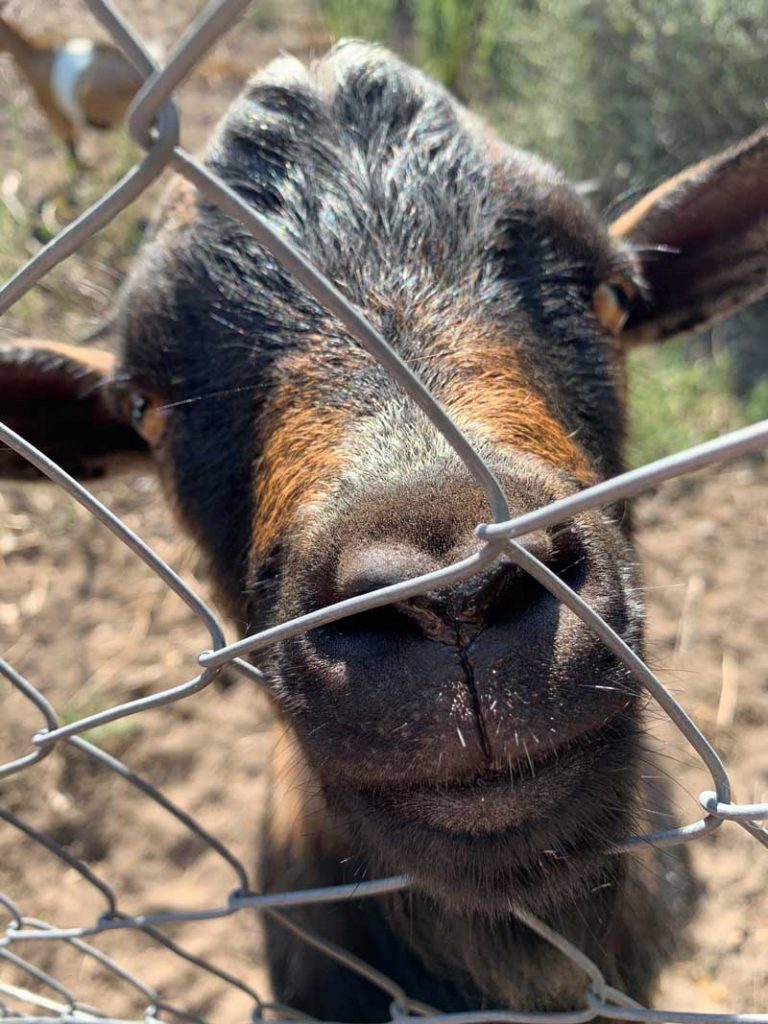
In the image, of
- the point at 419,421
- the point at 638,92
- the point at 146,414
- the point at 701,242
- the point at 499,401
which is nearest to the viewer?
the point at 419,421

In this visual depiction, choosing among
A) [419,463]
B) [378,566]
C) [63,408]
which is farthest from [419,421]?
→ [63,408]

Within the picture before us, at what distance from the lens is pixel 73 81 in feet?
22.9

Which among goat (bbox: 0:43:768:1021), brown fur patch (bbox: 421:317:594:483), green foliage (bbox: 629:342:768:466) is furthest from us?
green foliage (bbox: 629:342:768:466)

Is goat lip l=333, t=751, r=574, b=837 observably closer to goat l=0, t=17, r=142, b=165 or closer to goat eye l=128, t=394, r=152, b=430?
goat eye l=128, t=394, r=152, b=430

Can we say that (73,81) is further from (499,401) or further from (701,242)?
(499,401)

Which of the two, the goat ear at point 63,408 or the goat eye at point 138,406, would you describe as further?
the goat ear at point 63,408

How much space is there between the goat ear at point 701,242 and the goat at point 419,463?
1cm

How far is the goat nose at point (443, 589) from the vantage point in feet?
4.75

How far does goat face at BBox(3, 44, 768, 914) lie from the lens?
153 centimetres

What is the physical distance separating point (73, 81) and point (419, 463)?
6.78 m

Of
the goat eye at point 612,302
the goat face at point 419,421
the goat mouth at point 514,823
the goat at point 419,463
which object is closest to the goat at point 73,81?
the goat at point 419,463

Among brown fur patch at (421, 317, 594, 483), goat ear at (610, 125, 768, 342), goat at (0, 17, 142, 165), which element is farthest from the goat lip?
goat at (0, 17, 142, 165)

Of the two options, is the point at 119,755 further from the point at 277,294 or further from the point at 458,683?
the point at 458,683

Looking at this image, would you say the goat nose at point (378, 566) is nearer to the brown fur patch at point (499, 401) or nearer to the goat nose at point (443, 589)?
the goat nose at point (443, 589)
